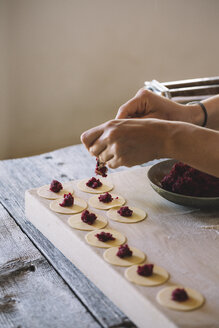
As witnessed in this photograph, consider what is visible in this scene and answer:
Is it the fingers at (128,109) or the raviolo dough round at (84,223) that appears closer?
the raviolo dough round at (84,223)

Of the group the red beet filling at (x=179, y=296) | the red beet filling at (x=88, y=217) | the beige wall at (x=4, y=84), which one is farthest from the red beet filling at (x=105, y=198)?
the beige wall at (x=4, y=84)

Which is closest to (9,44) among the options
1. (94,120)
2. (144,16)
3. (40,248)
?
(94,120)

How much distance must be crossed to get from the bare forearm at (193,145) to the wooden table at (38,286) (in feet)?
1.30

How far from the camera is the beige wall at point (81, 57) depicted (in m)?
2.86

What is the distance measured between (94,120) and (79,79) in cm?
33

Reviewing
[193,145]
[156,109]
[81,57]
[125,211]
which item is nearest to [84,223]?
[125,211]

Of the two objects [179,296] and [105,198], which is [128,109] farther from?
[179,296]

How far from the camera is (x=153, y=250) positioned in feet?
3.80

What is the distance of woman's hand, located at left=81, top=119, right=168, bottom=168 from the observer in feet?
Result: 3.79

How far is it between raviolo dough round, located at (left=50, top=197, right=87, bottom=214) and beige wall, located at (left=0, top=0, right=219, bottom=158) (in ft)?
5.42

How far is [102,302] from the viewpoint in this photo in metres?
1.06

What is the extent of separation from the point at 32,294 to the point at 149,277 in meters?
0.27

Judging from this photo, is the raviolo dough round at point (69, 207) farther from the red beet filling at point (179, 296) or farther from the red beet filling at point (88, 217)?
the red beet filling at point (179, 296)

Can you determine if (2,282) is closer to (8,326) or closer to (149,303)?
(8,326)
